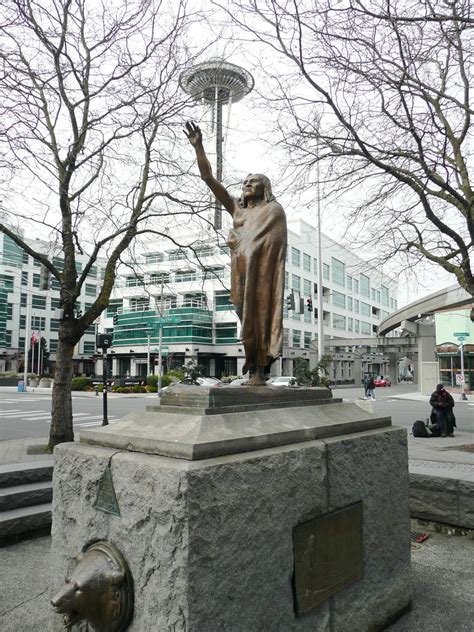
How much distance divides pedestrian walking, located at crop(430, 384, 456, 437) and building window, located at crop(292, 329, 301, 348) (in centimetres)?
4348

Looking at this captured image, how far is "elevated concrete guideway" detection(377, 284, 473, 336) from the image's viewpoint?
90.4 ft

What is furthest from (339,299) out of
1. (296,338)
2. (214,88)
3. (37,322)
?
(214,88)

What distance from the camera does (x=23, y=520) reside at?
195 inches

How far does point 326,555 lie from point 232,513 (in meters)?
0.89

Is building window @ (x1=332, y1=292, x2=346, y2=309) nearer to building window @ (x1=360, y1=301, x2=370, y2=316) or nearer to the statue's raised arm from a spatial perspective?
building window @ (x1=360, y1=301, x2=370, y2=316)

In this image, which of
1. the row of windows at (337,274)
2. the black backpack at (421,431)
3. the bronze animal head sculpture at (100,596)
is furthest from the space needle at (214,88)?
the row of windows at (337,274)

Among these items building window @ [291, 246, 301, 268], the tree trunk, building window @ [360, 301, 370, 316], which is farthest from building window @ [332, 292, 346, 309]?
the tree trunk

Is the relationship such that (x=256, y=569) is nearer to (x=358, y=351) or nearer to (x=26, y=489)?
(x=26, y=489)

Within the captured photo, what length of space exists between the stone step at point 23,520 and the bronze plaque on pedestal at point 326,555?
3327mm

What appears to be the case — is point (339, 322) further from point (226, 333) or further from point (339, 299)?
point (226, 333)

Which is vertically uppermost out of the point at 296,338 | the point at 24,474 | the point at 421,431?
the point at 296,338

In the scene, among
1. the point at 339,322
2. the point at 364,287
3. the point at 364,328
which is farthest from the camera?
the point at 364,328

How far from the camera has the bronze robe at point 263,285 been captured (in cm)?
373

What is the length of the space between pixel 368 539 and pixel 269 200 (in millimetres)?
2657
